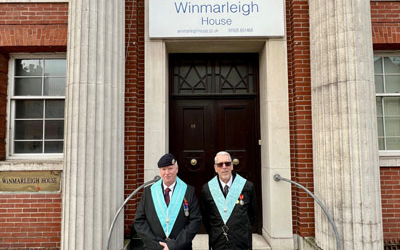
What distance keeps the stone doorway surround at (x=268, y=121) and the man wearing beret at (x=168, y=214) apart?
6.52 feet

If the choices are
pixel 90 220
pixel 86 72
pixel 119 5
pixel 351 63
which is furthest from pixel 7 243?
pixel 351 63

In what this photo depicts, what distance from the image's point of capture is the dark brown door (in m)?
5.61

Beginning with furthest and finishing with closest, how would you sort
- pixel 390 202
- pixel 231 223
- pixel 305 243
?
pixel 390 202 < pixel 305 243 < pixel 231 223

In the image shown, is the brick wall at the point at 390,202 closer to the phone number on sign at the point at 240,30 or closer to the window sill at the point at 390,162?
the window sill at the point at 390,162

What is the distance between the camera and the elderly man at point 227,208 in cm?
305

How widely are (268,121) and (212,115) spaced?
119 cm

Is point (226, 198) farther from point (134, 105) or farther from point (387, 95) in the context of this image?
point (387, 95)

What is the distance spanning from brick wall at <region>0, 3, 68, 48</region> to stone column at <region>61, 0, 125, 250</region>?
80 cm

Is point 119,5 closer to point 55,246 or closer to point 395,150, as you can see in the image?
point 55,246

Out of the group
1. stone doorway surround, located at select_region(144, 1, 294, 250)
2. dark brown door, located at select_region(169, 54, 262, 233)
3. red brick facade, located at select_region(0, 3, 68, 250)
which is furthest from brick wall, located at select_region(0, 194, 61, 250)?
dark brown door, located at select_region(169, 54, 262, 233)

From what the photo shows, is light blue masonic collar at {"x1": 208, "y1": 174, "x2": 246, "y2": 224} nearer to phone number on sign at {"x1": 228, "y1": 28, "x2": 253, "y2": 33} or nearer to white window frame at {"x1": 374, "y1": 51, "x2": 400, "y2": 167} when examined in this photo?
phone number on sign at {"x1": 228, "y1": 28, "x2": 253, "y2": 33}

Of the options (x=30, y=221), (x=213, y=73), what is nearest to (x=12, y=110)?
(x=30, y=221)

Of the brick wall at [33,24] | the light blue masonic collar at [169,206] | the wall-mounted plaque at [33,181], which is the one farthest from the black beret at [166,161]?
the brick wall at [33,24]

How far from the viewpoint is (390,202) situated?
4766 mm
